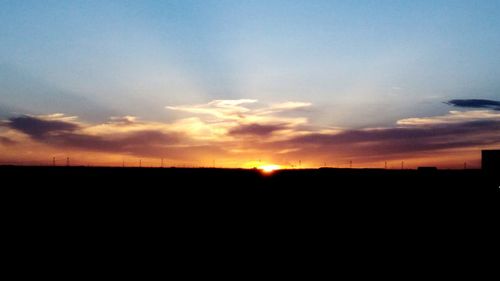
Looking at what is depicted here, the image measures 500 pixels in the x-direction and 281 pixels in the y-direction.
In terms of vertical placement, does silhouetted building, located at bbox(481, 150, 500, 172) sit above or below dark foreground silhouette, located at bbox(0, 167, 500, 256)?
above

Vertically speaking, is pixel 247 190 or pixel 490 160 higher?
pixel 490 160

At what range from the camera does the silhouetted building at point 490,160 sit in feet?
228

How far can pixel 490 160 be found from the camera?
69.9 metres

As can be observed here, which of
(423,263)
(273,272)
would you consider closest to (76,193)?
(273,272)

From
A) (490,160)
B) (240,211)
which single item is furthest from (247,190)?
(490,160)

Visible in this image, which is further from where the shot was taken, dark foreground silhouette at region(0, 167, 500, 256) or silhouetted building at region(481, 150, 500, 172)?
silhouetted building at region(481, 150, 500, 172)

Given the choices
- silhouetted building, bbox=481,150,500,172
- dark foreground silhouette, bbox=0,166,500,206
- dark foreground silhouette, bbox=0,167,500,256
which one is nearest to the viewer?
dark foreground silhouette, bbox=0,167,500,256

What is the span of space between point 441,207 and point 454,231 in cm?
1285

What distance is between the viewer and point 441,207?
186 ft

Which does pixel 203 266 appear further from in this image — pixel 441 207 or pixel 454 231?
pixel 441 207

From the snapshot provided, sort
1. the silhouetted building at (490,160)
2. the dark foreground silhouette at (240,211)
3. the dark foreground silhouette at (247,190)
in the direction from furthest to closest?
the silhouetted building at (490,160), the dark foreground silhouette at (247,190), the dark foreground silhouette at (240,211)

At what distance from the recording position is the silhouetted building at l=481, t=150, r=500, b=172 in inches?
2734

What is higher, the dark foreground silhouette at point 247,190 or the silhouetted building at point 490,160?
the silhouetted building at point 490,160

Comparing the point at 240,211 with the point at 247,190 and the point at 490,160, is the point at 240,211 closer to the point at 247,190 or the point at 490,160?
the point at 247,190
